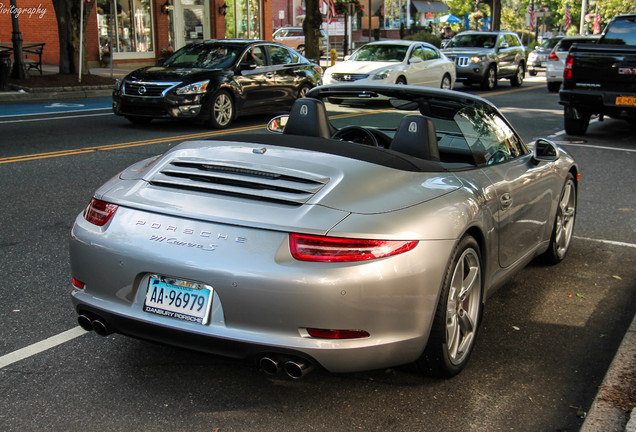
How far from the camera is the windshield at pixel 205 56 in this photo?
14.6 m

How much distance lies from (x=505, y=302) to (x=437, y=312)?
1.76 m

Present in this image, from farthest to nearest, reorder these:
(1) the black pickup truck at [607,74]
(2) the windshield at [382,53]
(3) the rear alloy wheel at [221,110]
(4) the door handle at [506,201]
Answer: (2) the windshield at [382,53]
(3) the rear alloy wheel at [221,110]
(1) the black pickup truck at [607,74]
(4) the door handle at [506,201]

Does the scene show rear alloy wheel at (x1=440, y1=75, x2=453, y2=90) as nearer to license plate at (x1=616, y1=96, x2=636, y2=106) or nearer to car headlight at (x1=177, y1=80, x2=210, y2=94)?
license plate at (x1=616, y1=96, x2=636, y2=106)

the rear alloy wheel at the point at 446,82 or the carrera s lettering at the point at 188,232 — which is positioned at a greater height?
the carrera s lettering at the point at 188,232

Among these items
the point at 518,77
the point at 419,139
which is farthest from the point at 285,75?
the point at 518,77

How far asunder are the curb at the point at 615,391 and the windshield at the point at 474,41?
22660mm

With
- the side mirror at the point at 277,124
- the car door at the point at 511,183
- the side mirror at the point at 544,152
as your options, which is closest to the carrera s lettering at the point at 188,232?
the car door at the point at 511,183

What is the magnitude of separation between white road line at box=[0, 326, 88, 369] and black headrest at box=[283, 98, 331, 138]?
5.69ft

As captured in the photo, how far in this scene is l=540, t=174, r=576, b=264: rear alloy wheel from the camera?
222 inches

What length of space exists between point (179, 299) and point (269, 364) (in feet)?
1.61

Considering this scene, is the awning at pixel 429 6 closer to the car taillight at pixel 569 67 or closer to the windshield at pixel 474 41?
the windshield at pixel 474 41

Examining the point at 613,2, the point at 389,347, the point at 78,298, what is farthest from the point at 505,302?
the point at 613,2

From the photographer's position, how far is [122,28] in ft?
99.6

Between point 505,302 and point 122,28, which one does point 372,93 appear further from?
point 122,28
